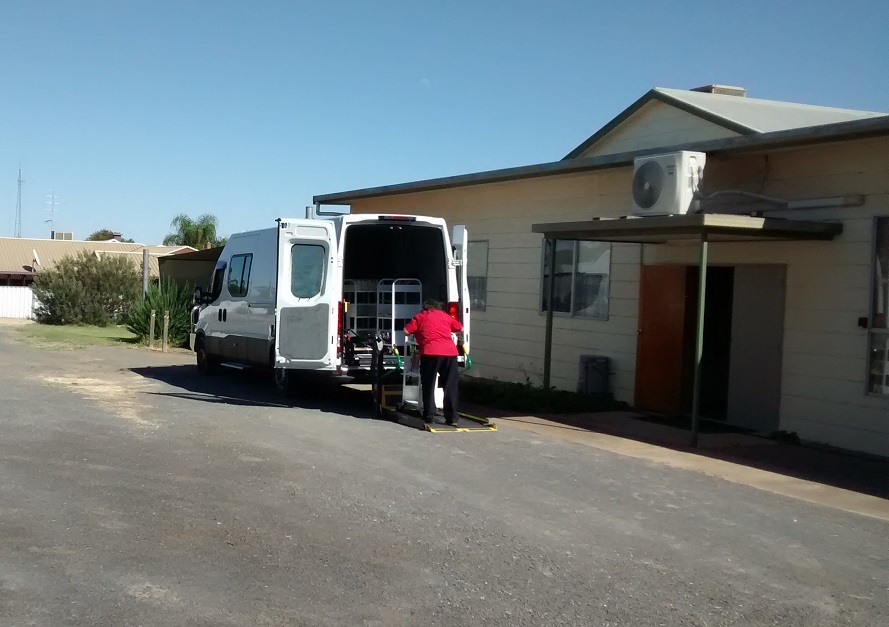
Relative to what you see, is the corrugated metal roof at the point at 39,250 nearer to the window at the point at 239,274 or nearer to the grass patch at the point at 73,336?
the grass patch at the point at 73,336

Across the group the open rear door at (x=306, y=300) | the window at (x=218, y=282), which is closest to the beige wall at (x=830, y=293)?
the open rear door at (x=306, y=300)

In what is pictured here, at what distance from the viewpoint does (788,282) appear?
12.6 metres

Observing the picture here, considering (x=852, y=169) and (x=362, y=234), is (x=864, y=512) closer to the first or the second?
(x=852, y=169)

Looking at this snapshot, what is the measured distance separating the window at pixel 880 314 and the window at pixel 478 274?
8.42 meters

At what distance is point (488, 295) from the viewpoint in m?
18.8

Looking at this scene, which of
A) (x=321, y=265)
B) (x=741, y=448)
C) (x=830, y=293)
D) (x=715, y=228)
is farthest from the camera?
(x=321, y=265)

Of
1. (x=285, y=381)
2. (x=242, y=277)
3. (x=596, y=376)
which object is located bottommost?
(x=285, y=381)

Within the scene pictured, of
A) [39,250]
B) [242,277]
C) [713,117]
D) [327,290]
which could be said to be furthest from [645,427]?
[39,250]

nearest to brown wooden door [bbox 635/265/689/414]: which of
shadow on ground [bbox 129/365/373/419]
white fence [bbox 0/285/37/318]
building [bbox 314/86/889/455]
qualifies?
building [bbox 314/86/889/455]

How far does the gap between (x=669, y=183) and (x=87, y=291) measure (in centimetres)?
3123

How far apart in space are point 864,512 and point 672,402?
577cm

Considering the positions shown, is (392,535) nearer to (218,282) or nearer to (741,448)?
(741,448)

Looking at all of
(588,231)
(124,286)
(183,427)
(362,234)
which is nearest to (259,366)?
(362,234)

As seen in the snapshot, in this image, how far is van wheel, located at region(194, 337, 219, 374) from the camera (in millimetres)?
18281
